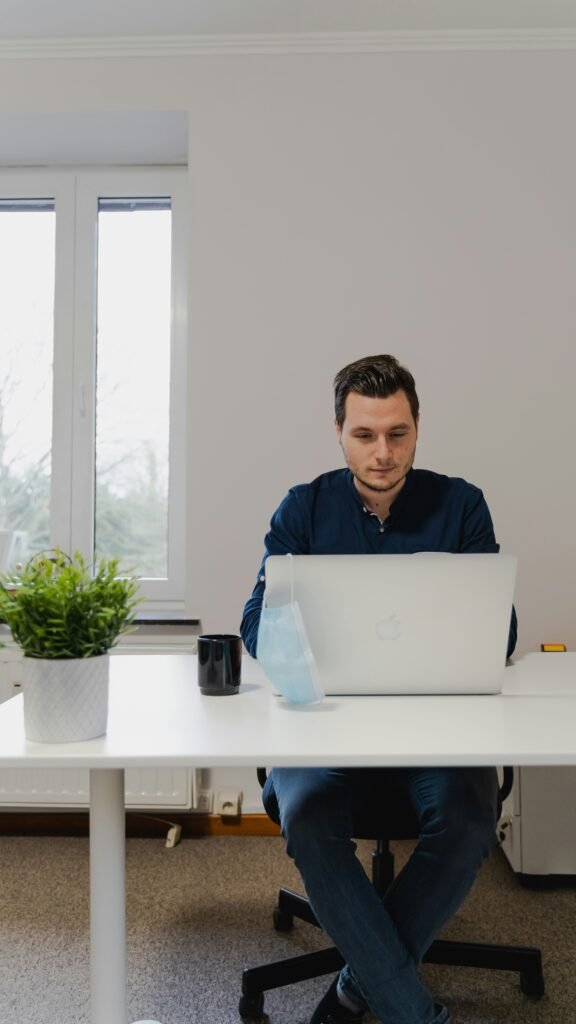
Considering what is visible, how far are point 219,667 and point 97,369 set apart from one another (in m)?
1.84

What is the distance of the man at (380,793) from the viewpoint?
53.8 inches

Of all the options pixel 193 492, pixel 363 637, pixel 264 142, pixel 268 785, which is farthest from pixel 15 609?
pixel 264 142

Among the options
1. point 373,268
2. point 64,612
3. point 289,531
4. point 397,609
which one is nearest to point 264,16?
point 373,268

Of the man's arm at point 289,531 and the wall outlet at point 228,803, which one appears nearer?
the man's arm at point 289,531

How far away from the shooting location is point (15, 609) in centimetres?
116

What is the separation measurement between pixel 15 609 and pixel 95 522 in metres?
1.91

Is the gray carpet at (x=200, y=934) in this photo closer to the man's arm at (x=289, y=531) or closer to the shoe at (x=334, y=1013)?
the shoe at (x=334, y=1013)

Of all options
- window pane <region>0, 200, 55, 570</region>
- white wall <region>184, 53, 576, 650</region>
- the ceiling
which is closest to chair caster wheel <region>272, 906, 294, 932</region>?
white wall <region>184, 53, 576, 650</region>

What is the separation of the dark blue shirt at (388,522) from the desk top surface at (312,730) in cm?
39

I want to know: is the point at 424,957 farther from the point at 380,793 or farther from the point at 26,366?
the point at 26,366

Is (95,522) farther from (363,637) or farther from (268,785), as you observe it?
(363,637)

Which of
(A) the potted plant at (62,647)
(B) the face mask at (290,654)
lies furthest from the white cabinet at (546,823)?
(A) the potted plant at (62,647)

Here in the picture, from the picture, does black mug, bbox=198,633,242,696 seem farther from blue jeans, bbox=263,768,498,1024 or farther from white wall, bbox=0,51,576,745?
white wall, bbox=0,51,576,745

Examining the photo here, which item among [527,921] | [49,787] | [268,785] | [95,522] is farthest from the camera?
[95,522]
